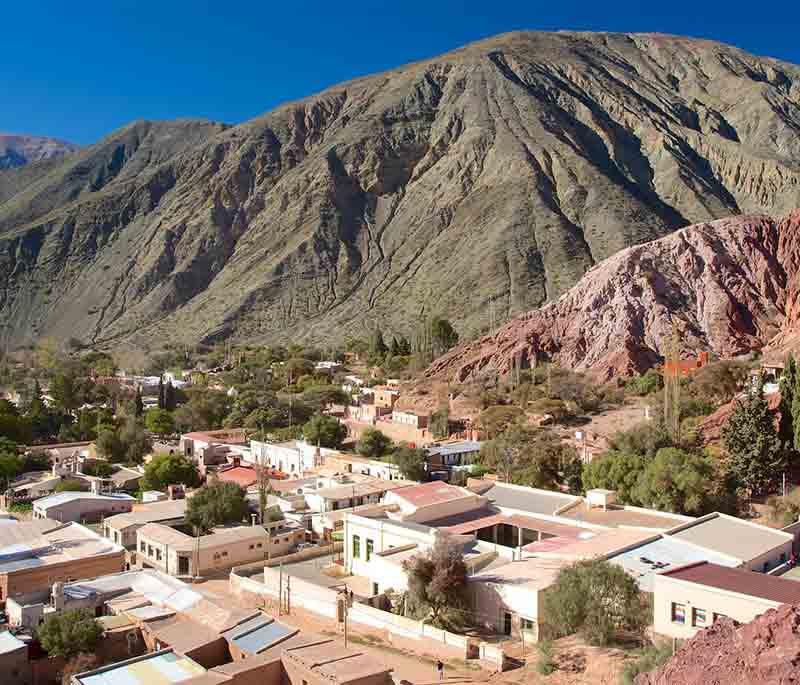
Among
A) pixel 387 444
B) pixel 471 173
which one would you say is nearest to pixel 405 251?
pixel 471 173

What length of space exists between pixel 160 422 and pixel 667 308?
105ft

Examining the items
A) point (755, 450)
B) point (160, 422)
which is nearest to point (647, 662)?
point (755, 450)

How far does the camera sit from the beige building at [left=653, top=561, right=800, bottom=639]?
17.3 metres

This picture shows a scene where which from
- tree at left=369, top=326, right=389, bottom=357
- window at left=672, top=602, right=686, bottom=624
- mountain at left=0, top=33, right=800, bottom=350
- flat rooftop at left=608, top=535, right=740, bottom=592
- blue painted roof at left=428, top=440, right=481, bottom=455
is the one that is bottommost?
window at left=672, top=602, right=686, bottom=624

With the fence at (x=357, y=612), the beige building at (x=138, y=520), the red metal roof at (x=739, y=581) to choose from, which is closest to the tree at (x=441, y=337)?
the beige building at (x=138, y=520)

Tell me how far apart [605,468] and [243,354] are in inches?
2417

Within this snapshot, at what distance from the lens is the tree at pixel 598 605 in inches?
730

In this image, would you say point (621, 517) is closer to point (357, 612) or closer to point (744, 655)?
point (357, 612)

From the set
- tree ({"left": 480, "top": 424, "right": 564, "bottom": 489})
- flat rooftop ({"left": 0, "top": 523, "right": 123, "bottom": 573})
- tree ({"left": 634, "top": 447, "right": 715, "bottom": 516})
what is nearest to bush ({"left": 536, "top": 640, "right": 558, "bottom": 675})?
tree ({"left": 634, "top": 447, "right": 715, "bottom": 516})

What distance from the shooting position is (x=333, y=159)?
143375 millimetres

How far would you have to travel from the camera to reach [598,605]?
1870 cm

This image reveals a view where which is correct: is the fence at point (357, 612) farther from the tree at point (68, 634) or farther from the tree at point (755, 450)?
the tree at point (755, 450)

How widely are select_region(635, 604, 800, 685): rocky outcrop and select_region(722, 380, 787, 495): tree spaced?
24.3m

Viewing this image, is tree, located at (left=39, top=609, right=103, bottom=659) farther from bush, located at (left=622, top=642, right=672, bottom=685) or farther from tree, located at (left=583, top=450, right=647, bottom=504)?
tree, located at (left=583, top=450, right=647, bottom=504)
